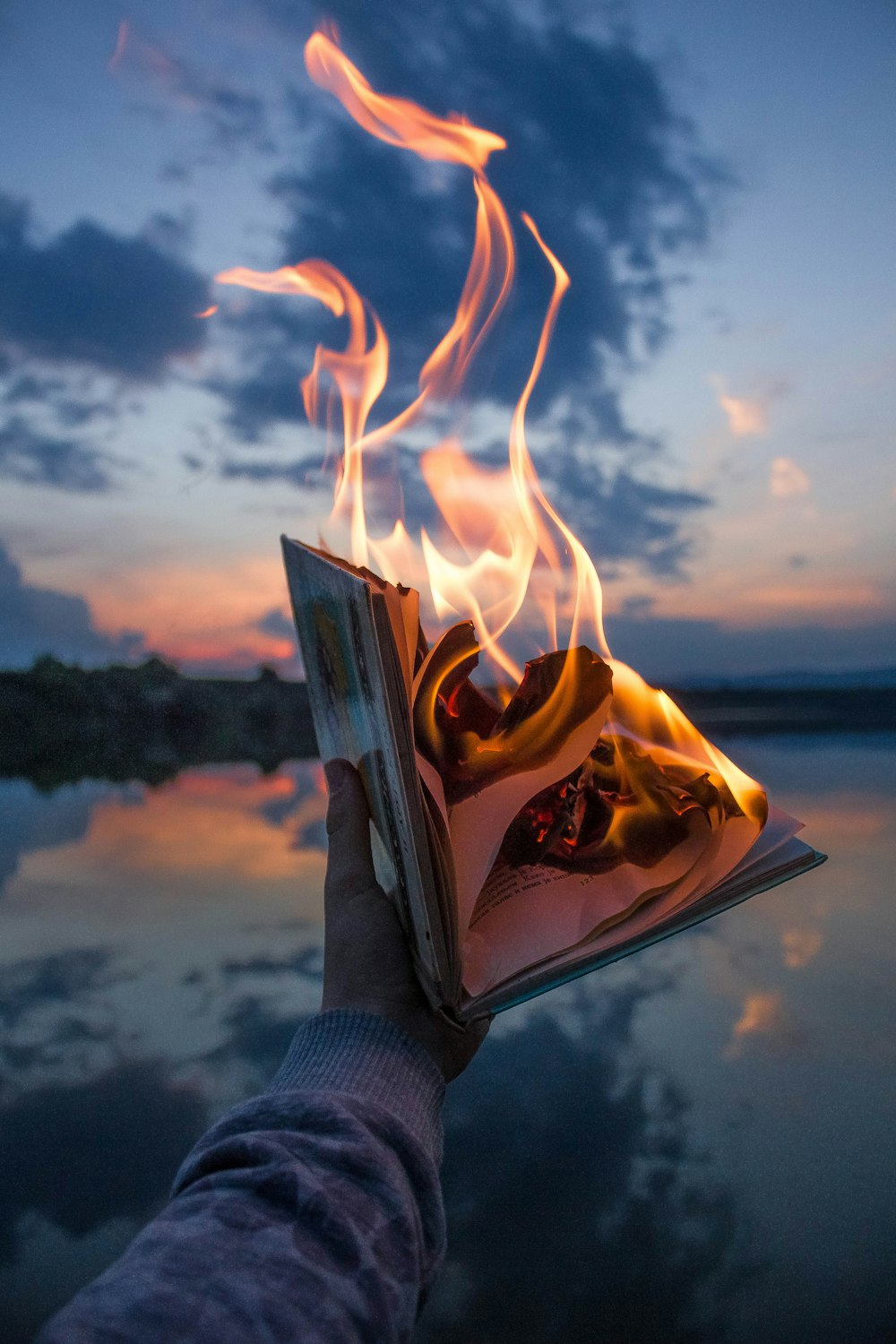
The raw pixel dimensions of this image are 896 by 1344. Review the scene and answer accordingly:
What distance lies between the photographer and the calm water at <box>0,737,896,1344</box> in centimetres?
188

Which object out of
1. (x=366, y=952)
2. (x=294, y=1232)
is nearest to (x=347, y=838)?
(x=366, y=952)

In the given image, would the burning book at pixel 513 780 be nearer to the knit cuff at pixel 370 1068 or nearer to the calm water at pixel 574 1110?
Answer: the knit cuff at pixel 370 1068

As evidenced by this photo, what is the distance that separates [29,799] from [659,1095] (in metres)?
9.20

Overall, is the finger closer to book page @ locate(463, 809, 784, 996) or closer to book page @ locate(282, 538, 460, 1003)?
book page @ locate(282, 538, 460, 1003)

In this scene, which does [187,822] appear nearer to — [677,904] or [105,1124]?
[105,1124]

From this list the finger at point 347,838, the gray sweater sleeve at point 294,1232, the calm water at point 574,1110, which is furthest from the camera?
the calm water at point 574,1110

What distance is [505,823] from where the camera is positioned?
0.87 metres

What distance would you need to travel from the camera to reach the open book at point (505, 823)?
751mm

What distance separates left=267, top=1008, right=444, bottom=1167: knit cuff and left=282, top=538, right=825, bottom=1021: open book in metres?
0.06

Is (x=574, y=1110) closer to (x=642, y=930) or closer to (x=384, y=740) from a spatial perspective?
(x=642, y=930)

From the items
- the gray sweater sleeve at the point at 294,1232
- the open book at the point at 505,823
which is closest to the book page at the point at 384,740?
the open book at the point at 505,823

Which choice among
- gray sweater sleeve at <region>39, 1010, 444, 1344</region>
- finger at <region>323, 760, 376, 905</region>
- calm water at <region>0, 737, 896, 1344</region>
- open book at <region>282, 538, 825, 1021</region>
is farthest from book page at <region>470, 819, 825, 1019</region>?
calm water at <region>0, 737, 896, 1344</region>

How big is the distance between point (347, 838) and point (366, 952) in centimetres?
19

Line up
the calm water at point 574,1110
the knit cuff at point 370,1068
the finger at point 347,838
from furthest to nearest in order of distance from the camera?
the calm water at point 574,1110, the finger at point 347,838, the knit cuff at point 370,1068
